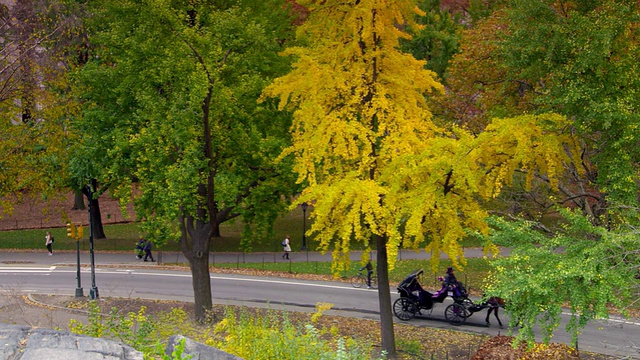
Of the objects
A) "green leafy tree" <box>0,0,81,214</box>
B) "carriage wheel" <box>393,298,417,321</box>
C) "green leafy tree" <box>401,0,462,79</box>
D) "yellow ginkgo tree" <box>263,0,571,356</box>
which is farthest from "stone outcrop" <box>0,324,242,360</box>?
"green leafy tree" <box>401,0,462,79</box>

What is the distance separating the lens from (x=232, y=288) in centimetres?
2541

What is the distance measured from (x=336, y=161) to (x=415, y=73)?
284cm

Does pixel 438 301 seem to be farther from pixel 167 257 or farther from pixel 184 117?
pixel 167 257

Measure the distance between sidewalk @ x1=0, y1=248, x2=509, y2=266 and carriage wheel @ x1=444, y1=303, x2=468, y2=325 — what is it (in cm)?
996

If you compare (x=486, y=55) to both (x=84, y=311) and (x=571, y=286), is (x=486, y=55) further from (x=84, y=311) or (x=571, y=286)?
(x=84, y=311)

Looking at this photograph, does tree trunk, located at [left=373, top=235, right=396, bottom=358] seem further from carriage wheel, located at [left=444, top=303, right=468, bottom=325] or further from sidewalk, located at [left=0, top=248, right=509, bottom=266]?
sidewalk, located at [left=0, top=248, right=509, bottom=266]

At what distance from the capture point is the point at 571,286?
33.9 ft

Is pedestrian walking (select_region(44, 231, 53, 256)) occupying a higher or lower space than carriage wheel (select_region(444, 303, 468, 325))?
higher

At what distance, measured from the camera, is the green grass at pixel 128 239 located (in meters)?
33.7

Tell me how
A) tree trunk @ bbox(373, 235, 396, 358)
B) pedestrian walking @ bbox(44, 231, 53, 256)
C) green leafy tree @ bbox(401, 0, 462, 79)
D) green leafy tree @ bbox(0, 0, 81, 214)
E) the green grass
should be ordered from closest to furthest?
tree trunk @ bbox(373, 235, 396, 358) → green leafy tree @ bbox(0, 0, 81, 214) → green leafy tree @ bbox(401, 0, 462, 79) → pedestrian walking @ bbox(44, 231, 53, 256) → the green grass

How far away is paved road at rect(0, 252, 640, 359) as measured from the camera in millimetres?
19234

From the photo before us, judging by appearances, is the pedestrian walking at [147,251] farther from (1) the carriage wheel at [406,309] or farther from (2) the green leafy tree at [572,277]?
(2) the green leafy tree at [572,277]

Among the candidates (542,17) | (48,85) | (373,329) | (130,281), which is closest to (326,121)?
(542,17)

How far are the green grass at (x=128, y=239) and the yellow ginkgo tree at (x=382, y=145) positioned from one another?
17.9 meters
